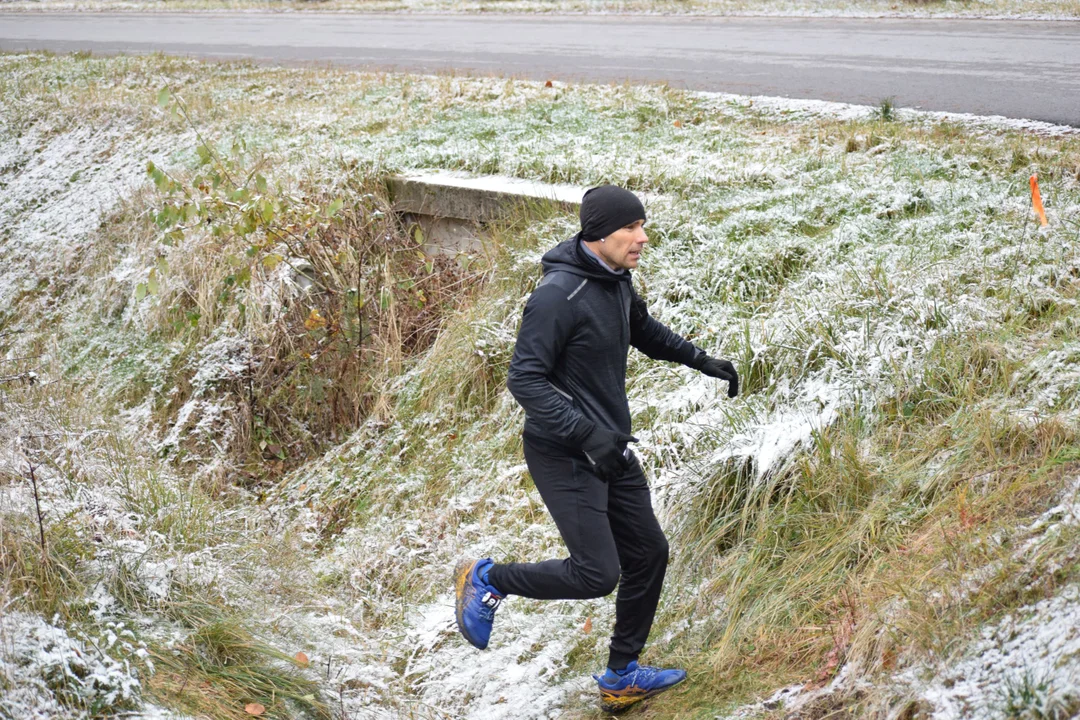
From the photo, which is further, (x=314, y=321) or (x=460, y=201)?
(x=460, y=201)

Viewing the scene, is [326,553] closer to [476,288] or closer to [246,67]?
[476,288]

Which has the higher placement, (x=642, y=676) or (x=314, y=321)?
(x=314, y=321)

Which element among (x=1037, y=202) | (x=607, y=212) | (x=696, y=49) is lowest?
(x=1037, y=202)

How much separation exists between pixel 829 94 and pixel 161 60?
34.8 ft

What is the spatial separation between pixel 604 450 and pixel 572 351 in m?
0.40

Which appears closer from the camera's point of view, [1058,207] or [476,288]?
[1058,207]

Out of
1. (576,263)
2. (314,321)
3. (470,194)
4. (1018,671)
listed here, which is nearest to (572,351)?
(576,263)

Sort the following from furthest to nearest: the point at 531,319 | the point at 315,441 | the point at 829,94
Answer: the point at 829,94 < the point at 315,441 < the point at 531,319

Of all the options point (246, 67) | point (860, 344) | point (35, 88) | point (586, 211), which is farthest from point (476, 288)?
point (35, 88)

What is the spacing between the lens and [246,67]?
14.1 m

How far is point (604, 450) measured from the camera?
3393mm

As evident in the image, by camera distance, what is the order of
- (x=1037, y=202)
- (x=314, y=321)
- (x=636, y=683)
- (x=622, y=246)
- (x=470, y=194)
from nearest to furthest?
1. (x=622, y=246)
2. (x=636, y=683)
3. (x=1037, y=202)
4. (x=314, y=321)
5. (x=470, y=194)

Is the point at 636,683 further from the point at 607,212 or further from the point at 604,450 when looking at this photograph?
the point at 607,212

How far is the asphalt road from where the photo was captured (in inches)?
374
